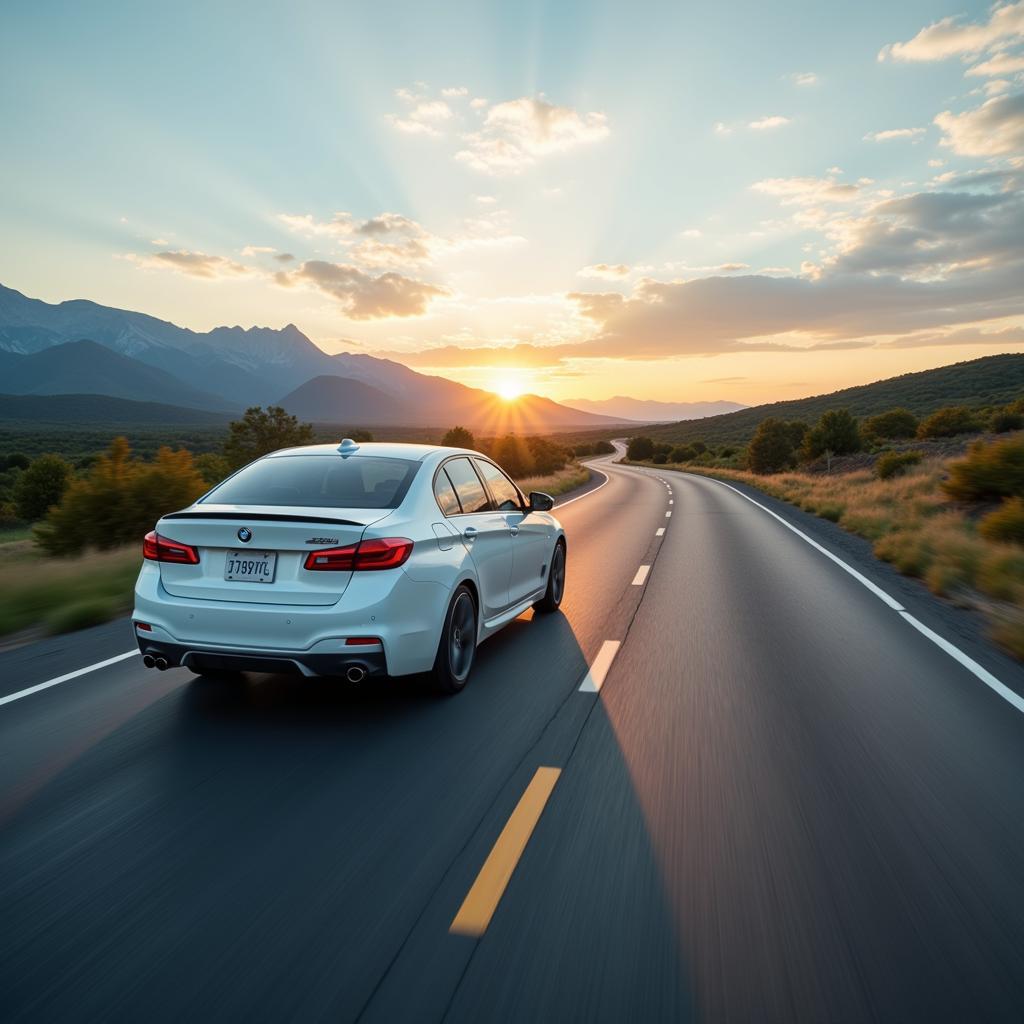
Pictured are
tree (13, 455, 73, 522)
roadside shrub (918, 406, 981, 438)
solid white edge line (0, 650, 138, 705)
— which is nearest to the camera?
solid white edge line (0, 650, 138, 705)

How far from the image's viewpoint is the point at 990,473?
18.2 meters

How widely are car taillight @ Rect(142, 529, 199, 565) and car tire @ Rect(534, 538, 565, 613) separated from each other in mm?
4028

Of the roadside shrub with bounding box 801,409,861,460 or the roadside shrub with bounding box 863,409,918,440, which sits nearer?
the roadside shrub with bounding box 801,409,861,460

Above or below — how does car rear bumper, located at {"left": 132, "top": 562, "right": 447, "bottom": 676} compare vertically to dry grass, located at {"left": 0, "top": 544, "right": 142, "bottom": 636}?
above

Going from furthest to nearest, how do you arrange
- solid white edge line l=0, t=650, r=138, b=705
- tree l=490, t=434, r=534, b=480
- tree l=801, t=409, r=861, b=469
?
1. tree l=801, t=409, r=861, b=469
2. tree l=490, t=434, r=534, b=480
3. solid white edge line l=0, t=650, r=138, b=705

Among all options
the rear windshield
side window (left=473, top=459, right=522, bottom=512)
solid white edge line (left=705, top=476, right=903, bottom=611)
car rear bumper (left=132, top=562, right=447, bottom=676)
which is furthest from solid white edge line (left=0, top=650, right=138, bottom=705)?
solid white edge line (left=705, top=476, right=903, bottom=611)

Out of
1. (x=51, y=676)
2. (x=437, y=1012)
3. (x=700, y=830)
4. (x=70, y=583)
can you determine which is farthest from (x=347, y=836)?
(x=70, y=583)

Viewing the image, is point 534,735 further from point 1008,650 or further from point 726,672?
point 1008,650

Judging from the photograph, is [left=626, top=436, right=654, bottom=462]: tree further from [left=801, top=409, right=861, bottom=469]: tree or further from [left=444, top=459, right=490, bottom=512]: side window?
[left=444, top=459, right=490, bottom=512]: side window

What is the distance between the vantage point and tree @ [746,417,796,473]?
192ft

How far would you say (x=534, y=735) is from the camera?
4.83 metres

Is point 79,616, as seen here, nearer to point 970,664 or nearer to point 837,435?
point 970,664

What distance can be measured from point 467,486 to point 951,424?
168 feet

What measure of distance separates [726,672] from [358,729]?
120 inches
